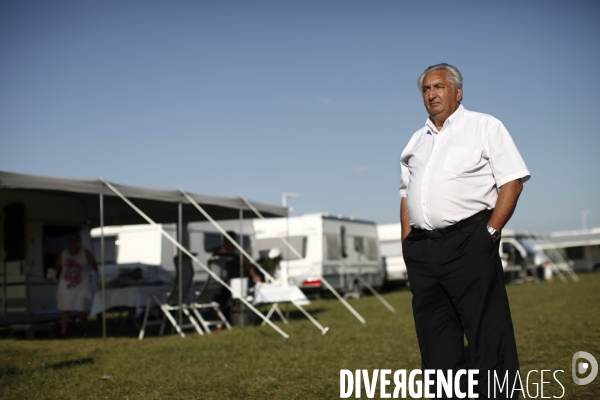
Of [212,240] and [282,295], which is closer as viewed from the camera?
[282,295]

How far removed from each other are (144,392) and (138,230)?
35.1 feet

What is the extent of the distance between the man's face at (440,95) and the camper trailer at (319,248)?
47.3 ft

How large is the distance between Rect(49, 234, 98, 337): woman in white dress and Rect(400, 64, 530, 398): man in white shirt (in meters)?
7.98

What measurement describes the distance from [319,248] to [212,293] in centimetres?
843

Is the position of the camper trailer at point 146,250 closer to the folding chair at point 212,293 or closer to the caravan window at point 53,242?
the caravan window at point 53,242

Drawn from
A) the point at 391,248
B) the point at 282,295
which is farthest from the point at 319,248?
the point at 282,295

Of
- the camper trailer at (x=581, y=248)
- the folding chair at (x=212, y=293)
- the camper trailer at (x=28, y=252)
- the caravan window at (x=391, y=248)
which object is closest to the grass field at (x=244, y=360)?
the folding chair at (x=212, y=293)

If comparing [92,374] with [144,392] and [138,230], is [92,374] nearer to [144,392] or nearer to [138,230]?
[144,392]

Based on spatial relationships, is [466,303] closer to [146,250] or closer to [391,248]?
[146,250]

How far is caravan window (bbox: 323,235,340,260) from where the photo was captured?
18.8 metres

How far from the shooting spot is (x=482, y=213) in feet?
10.2

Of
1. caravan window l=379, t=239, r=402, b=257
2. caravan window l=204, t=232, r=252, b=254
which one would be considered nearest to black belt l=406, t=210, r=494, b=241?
caravan window l=204, t=232, r=252, b=254

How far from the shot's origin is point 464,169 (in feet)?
10.1

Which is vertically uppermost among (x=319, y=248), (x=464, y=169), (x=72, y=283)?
(x=464, y=169)
